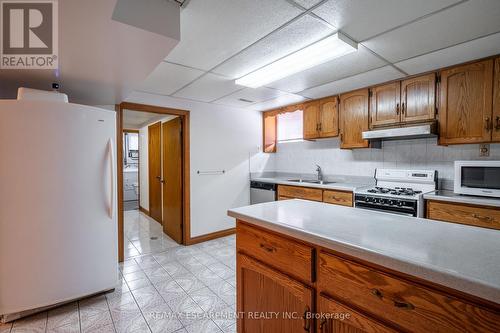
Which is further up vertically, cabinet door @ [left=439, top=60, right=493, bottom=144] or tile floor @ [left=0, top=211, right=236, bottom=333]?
cabinet door @ [left=439, top=60, right=493, bottom=144]

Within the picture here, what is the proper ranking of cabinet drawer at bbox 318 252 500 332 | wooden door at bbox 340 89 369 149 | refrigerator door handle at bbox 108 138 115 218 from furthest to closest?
wooden door at bbox 340 89 369 149 → refrigerator door handle at bbox 108 138 115 218 → cabinet drawer at bbox 318 252 500 332

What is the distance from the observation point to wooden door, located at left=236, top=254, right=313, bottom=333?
1.12 metres

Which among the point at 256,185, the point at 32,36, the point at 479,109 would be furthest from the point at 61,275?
the point at 479,109

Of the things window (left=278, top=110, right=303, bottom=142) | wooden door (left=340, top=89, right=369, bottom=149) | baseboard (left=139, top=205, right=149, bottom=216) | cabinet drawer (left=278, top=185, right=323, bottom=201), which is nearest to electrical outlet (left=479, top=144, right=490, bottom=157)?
wooden door (left=340, top=89, right=369, bottom=149)

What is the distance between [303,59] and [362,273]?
6.17 feet

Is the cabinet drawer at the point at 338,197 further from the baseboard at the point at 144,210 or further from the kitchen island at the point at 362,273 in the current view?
the baseboard at the point at 144,210

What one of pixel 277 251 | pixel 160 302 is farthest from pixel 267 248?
pixel 160 302

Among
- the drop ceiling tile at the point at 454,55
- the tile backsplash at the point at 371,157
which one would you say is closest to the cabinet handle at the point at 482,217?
the tile backsplash at the point at 371,157

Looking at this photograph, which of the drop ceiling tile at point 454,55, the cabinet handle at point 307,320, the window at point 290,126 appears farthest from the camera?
the window at point 290,126

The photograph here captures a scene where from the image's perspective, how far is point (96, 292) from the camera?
2.14 metres

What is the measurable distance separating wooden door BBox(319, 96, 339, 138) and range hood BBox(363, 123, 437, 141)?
0.53 meters

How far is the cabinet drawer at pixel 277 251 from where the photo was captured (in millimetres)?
1103

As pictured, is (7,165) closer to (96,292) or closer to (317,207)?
(96,292)

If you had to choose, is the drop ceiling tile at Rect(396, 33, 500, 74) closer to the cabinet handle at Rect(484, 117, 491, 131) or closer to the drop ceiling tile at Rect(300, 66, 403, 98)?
the drop ceiling tile at Rect(300, 66, 403, 98)
